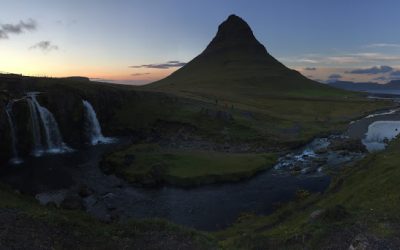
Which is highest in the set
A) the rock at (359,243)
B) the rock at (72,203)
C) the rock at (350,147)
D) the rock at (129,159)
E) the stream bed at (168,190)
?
the rock at (359,243)

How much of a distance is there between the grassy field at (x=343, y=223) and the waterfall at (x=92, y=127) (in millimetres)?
62183

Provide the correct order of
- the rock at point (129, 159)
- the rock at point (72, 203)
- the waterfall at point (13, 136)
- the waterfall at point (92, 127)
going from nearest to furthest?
the rock at point (72, 203), the rock at point (129, 159), the waterfall at point (13, 136), the waterfall at point (92, 127)

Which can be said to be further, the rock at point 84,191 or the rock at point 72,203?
the rock at point 84,191

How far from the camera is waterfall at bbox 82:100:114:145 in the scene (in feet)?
326

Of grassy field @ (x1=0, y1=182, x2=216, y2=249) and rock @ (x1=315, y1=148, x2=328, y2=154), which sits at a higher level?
grassy field @ (x1=0, y1=182, x2=216, y2=249)

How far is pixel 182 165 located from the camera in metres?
69.2

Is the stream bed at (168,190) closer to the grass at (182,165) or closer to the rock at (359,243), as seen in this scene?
the grass at (182,165)

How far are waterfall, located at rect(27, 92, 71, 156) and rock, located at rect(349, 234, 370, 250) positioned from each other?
2785 inches

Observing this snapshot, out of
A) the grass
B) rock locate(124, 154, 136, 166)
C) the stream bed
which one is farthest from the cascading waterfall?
rock locate(124, 154, 136, 166)

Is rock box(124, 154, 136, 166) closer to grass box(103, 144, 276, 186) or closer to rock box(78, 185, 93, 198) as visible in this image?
grass box(103, 144, 276, 186)

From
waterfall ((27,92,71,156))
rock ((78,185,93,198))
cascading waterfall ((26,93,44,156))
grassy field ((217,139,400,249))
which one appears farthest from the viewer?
waterfall ((27,92,71,156))

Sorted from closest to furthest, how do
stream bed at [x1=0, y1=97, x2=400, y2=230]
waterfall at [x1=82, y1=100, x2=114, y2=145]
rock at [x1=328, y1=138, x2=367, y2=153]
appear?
stream bed at [x1=0, y1=97, x2=400, y2=230] < rock at [x1=328, y1=138, x2=367, y2=153] < waterfall at [x1=82, y1=100, x2=114, y2=145]

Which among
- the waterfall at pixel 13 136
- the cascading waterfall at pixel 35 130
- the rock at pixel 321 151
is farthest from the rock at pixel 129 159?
the rock at pixel 321 151

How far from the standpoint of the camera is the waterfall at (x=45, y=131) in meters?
86.1
